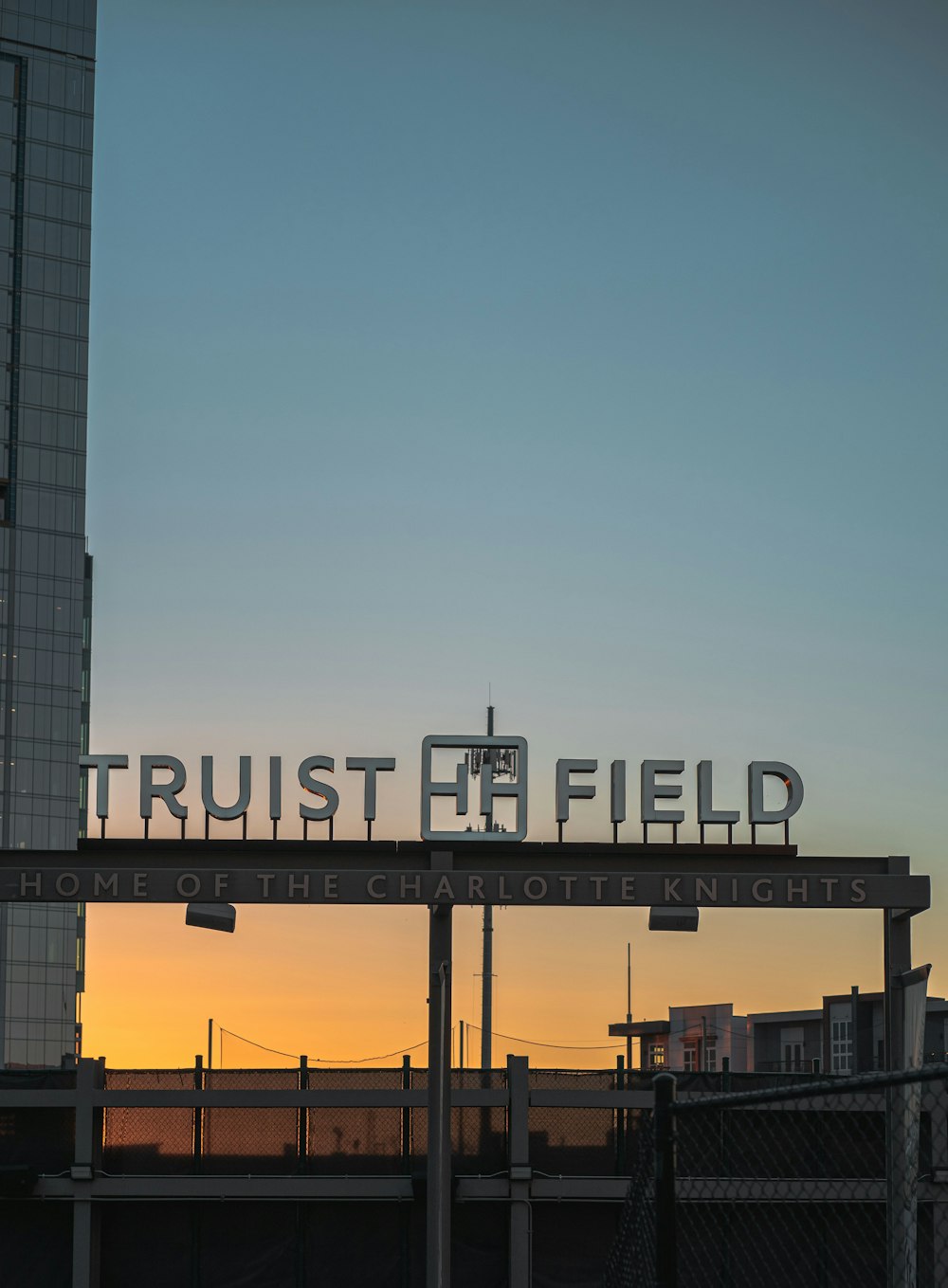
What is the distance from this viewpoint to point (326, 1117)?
80.6 ft

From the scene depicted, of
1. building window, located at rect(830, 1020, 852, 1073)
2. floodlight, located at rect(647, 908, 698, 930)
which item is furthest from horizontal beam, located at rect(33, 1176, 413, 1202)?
building window, located at rect(830, 1020, 852, 1073)

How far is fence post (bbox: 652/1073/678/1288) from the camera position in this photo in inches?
332

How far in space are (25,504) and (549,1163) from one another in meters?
131

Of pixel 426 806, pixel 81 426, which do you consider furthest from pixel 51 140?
Result: pixel 426 806

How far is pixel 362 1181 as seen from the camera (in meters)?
24.2

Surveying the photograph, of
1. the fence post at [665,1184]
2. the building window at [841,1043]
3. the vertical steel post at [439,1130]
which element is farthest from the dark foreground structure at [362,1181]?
the building window at [841,1043]

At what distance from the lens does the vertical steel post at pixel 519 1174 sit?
2395 cm

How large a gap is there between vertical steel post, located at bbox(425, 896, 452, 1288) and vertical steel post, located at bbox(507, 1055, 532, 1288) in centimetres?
214

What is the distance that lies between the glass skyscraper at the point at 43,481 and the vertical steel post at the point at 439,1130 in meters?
122

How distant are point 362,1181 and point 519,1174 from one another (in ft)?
7.08

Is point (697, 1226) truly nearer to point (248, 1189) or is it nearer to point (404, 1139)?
point (404, 1139)

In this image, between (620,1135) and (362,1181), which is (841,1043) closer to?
(620,1135)

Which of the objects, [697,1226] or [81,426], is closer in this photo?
[697,1226]

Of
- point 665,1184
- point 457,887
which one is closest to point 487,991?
point 457,887
